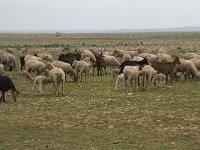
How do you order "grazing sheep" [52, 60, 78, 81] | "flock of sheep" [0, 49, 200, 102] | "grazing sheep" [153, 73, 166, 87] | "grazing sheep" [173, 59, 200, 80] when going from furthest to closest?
1. "grazing sheep" [173, 59, 200, 80]
2. "grazing sheep" [52, 60, 78, 81]
3. "grazing sheep" [153, 73, 166, 87]
4. "flock of sheep" [0, 49, 200, 102]

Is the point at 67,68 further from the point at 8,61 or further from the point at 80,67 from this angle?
the point at 8,61

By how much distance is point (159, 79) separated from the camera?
25.3m

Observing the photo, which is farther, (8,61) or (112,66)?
(8,61)

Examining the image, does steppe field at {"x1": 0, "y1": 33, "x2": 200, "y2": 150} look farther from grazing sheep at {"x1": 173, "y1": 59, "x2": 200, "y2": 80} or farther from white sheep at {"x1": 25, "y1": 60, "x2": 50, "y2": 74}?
grazing sheep at {"x1": 173, "y1": 59, "x2": 200, "y2": 80}

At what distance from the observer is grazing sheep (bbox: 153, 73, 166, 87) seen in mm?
24856

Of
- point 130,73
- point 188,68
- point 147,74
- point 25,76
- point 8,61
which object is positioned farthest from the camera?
point 8,61

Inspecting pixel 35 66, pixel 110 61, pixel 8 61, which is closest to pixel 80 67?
pixel 35 66

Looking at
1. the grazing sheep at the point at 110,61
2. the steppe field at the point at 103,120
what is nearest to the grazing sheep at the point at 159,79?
the steppe field at the point at 103,120

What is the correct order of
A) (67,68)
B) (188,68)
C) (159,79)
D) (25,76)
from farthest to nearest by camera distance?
(188,68)
(25,76)
(67,68)
(159,79)

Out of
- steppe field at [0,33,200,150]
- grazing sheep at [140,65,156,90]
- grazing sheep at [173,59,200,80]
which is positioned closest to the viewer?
steppe field at [0,33,200,150]

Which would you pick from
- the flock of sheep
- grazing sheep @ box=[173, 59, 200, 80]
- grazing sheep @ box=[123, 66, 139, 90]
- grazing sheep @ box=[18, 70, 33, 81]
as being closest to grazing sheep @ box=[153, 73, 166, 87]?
the flock of sheep

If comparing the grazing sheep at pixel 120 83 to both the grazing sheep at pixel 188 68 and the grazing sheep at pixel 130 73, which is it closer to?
the grazing sheep at pixel 130 73

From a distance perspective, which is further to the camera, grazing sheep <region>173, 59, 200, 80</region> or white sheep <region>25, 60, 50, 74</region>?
grazing sheep <region>173, 59, 200, 80</region>

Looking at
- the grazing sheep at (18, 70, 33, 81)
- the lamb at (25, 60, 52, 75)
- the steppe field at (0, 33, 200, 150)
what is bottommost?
the grazing sheep at (18, 70, 33, 81)
